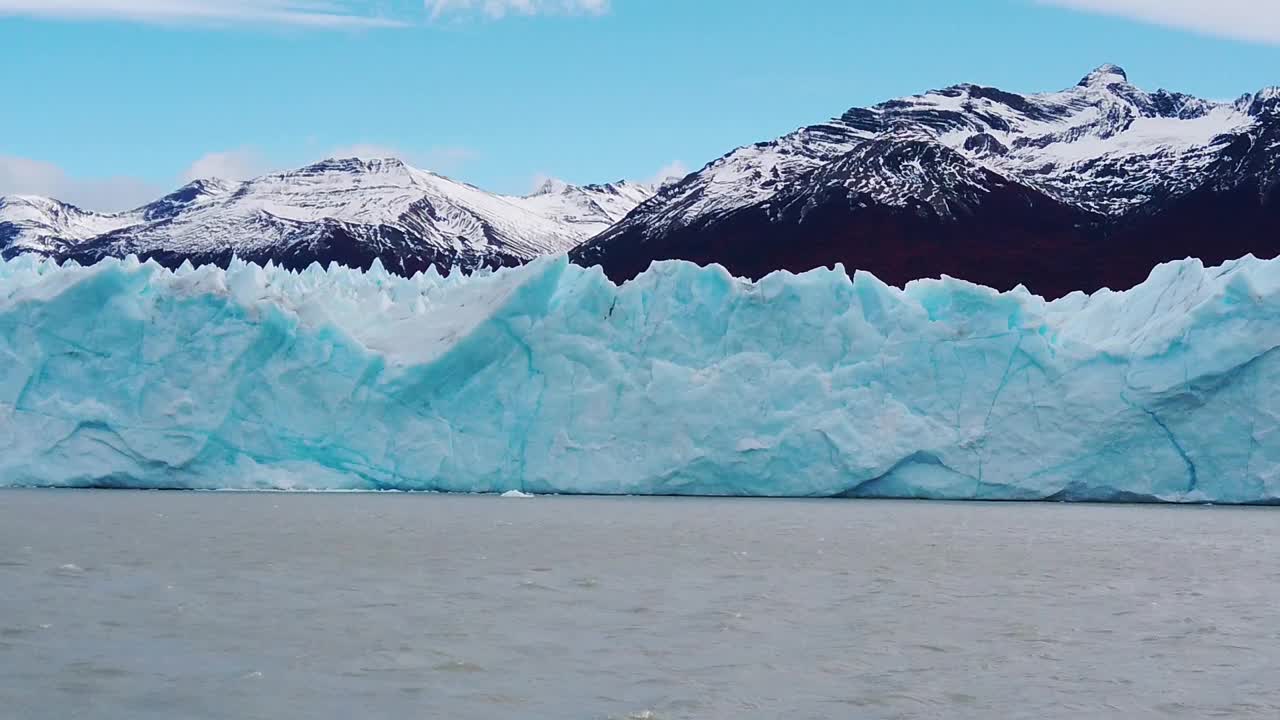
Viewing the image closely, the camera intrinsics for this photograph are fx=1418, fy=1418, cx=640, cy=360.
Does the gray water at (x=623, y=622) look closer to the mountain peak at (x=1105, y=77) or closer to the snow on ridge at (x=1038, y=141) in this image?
the snow on ridge at (x=1038, y=141)

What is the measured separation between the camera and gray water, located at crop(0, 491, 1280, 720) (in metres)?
6.43

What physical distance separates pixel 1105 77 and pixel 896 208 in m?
26.3

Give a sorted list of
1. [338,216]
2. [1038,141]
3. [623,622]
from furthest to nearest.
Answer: [338,216], [1038,141], [623,622]

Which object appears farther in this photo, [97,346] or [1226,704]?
[97,346]

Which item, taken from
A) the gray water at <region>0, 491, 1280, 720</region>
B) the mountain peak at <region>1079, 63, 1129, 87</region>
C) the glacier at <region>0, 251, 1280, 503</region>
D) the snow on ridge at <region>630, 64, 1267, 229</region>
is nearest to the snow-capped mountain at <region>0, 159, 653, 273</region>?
the snow on ridge at <region>630, 64, 1267, 229</region>

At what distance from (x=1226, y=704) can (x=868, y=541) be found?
334 inches

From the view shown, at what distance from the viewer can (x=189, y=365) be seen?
70.9 feet

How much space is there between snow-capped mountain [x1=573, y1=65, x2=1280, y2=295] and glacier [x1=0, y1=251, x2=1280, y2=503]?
28.1m

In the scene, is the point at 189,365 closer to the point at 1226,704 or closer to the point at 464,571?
the point at 464,571

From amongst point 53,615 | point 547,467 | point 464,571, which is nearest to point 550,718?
point 53,615

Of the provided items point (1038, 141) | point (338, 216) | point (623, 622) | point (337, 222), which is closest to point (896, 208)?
point (1038, 141)

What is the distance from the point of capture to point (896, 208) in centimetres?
5822

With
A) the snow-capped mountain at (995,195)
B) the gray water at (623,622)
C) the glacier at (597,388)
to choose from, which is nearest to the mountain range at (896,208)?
the snow-capped mountain at (995,195)

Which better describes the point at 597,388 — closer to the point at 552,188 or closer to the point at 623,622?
the point at 623,622
